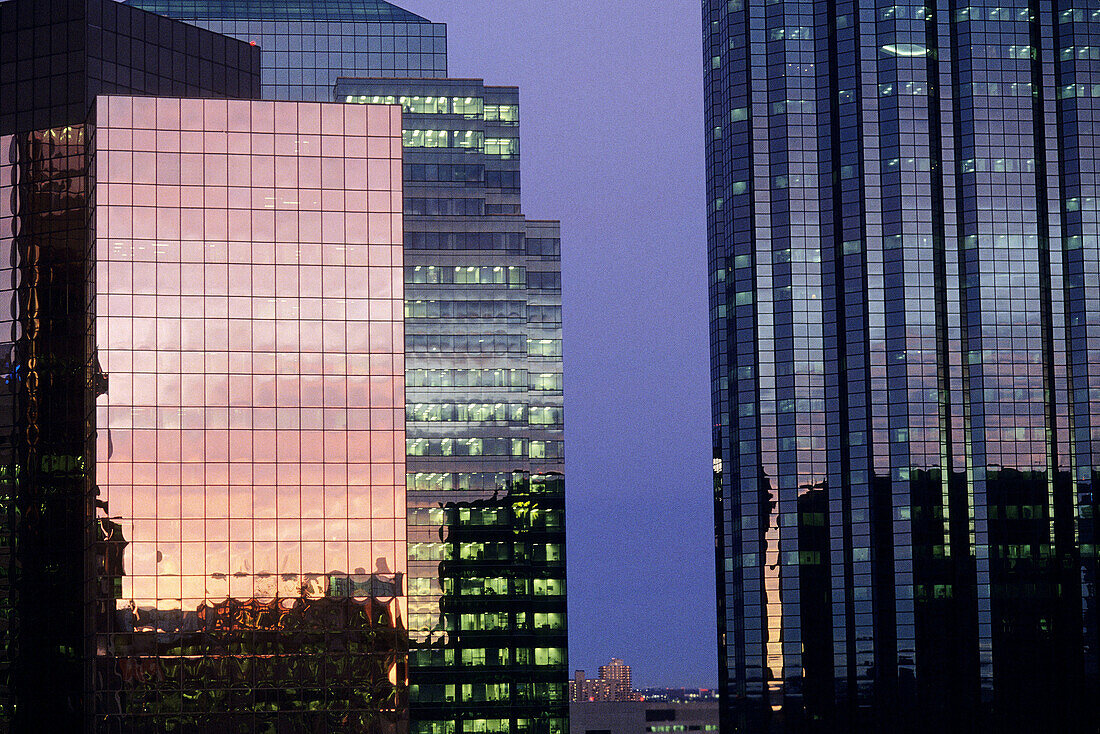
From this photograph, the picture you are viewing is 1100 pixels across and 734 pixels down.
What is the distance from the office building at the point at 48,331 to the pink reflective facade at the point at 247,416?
488cm

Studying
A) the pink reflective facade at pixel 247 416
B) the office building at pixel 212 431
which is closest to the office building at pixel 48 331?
the office building at pixel 212 431

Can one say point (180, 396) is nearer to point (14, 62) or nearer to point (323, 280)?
point (323, 280)

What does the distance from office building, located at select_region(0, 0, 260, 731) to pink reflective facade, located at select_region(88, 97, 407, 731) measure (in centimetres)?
488

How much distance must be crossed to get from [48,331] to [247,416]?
65.7 ft

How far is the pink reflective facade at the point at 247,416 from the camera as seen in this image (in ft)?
405

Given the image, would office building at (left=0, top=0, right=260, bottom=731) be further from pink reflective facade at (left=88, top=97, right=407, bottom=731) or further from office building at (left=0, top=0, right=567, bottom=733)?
pink reflective facade at (left=88, top=97, right=407, bottom=731)

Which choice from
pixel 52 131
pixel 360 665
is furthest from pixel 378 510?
pixel 52 131

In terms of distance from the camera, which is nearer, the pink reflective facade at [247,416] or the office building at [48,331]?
the pink reflective facade at [247,416]

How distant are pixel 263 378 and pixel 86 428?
15.1m

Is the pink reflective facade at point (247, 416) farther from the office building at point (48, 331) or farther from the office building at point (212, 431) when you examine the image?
the office building at point (48, 331)

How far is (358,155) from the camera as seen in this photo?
431 feet

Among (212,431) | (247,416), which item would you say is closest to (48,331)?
(212,431)

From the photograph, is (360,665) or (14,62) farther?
(14,62)

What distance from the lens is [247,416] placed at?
126812 mm
